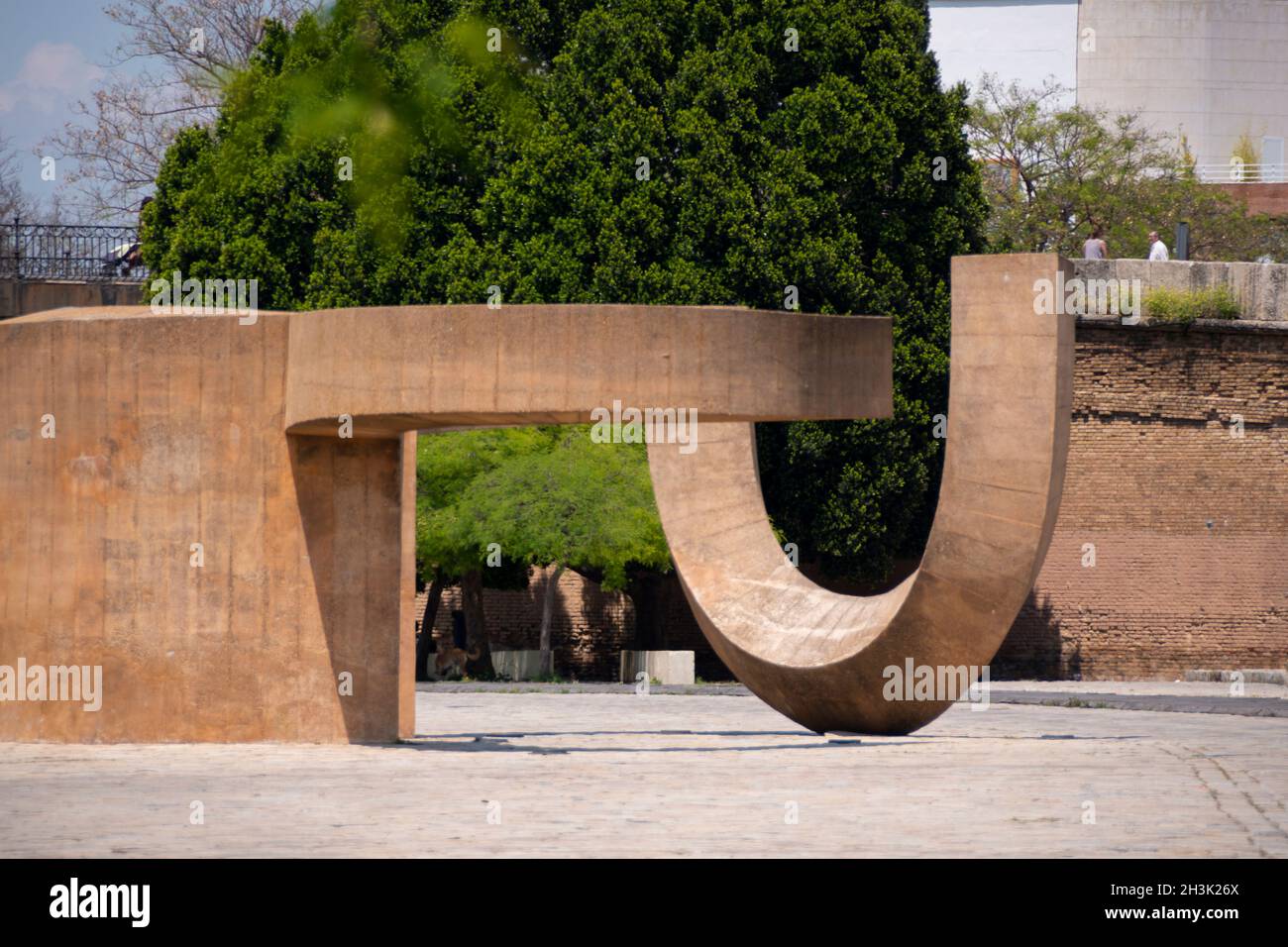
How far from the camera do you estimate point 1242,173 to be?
44.4 meters

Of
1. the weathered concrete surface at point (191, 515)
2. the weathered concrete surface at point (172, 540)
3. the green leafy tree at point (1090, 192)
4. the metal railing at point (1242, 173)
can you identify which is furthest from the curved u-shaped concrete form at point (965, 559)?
the metal railing at point (1242, 173)

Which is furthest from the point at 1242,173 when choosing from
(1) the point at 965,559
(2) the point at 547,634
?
(1) the point at 965,559

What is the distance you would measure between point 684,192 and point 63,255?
35.9 feet

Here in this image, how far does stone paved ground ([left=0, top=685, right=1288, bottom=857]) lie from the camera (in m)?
8.55

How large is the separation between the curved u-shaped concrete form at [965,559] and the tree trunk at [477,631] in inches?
497

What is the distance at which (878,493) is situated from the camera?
2880 centimetres

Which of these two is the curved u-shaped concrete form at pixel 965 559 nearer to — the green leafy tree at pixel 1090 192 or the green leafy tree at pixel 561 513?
the green leafy tree at pixel 561 513

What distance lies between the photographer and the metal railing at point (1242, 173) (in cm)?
4369

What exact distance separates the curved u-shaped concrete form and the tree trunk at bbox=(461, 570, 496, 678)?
497 inches

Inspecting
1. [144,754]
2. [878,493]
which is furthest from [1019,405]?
[878,493]

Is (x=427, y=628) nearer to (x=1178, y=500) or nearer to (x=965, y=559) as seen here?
(x=1178, y=500)

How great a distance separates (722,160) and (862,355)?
51.8 ft
